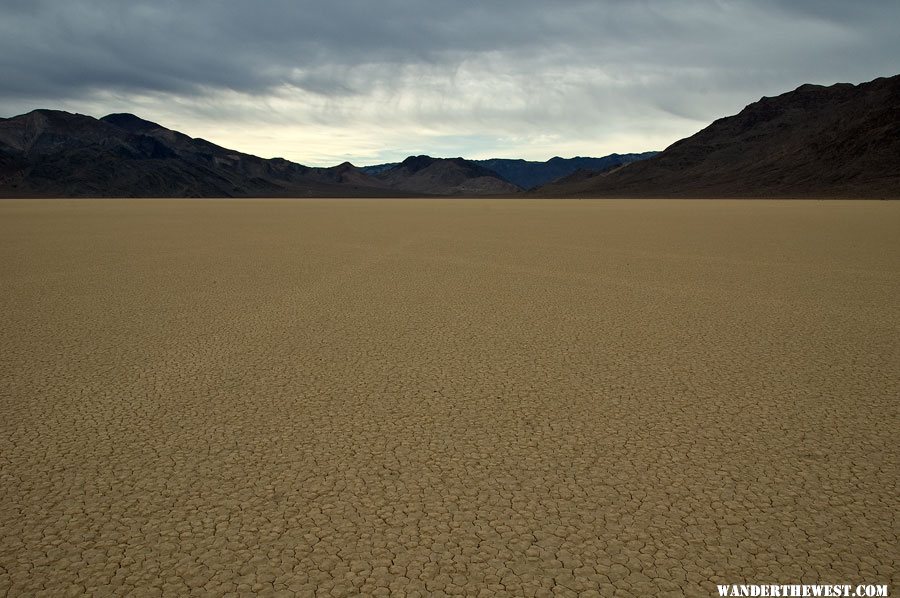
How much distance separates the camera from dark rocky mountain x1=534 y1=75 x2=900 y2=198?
83.1m

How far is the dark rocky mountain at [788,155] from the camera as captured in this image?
83.1m

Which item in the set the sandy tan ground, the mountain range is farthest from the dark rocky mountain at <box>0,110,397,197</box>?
the sandy tan ground

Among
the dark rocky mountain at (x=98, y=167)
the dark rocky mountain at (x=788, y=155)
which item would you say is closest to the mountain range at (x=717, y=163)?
the dark rocky mountain at (x=788, y=155)

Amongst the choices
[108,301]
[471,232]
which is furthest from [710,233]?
[108,301]

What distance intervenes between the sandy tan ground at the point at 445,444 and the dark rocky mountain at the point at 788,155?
79761 mm

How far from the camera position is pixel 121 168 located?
133 metres

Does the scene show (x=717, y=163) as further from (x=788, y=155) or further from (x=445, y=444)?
(x=445, y=444)

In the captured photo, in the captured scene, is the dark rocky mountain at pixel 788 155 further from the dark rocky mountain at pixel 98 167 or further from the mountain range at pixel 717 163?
the dark rocky mountain at pixel 98 167

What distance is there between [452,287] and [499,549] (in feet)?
23.1

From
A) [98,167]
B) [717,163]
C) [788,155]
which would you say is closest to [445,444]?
[788,155]

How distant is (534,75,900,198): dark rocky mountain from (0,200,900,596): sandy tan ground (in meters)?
79.8

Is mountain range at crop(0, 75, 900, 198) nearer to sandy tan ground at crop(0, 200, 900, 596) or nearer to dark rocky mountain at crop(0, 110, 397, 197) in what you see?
dark rocky mountain at crop(0, 110, 397, 197)

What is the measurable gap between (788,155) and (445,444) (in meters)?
112

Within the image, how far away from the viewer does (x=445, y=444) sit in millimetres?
3807
